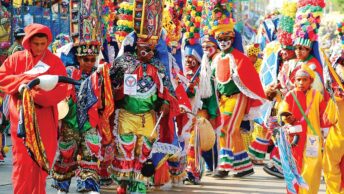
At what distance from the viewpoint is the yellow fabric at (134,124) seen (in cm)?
1001

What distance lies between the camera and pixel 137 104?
9.99 m

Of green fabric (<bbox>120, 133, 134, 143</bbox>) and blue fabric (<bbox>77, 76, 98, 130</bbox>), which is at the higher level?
blue fabric (<bbox>77, 76, 98, 130</bbox>)

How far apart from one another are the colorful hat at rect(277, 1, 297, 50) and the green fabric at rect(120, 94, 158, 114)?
3.22 meters

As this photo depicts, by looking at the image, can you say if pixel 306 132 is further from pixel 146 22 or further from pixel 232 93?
pixel 232 93

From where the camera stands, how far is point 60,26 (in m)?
20.3

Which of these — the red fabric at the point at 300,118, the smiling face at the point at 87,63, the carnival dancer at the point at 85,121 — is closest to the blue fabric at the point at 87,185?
the carnival dancer at the point at 85,121

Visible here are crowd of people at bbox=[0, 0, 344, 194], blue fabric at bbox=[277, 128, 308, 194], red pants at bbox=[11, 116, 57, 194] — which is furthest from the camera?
blue fabric at bbox=[277, 128, 308, 194]

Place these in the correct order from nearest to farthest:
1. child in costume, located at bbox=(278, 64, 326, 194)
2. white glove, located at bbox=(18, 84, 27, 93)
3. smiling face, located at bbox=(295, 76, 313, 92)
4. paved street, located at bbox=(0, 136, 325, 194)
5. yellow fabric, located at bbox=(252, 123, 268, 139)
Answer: white glove, located at bbox=(18, 84, 27, 93) → child in costume, located at bbox=(278, 64, 326, 194) → smiling face, located at bbox=(295, 76, 313, 92) → paved street, located at bbox=(0, 136, 325, 194) → yellow fabric, located at bbox=(252, 123, 268, 139)

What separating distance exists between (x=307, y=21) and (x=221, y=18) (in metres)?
1.49

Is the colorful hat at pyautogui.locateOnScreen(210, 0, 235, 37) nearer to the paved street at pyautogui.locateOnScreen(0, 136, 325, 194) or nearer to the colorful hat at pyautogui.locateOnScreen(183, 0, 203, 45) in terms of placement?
the colorful hat at pyautogui.locateOnScreen(183, 0, 203, 45)

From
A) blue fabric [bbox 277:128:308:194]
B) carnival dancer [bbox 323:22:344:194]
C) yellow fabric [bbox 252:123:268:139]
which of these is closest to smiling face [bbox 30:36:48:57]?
blue fabric [bbox 277:128:308:194]

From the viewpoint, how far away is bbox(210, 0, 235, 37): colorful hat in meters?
12.8

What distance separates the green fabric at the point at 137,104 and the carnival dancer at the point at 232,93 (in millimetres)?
2781

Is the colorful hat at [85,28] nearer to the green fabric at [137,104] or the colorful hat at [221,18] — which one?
the green fabric at [137,104]
